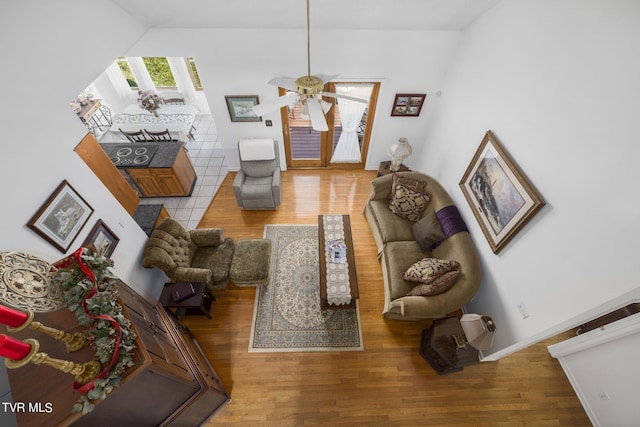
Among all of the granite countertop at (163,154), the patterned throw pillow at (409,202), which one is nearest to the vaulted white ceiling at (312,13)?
the granite countertop at (163,154)

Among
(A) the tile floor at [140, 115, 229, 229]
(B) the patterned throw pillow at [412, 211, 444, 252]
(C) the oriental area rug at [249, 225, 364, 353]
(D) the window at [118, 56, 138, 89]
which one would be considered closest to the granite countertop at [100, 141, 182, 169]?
(A) the tile floor at [140, 115, 229, 229]

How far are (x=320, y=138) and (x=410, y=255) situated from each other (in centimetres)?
337

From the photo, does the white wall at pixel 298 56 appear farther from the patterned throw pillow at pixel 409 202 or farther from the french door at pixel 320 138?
the patterned throw pillow at pixel 409 202

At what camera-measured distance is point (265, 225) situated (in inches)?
199

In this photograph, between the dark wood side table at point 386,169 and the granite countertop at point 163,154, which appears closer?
the granite countertop at point 163,154

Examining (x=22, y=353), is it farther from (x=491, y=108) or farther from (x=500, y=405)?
(x=491, y=108)

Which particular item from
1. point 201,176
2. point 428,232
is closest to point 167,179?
point 201,176

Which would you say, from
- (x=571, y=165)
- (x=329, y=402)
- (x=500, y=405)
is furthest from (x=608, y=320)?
(x=329, y=402)

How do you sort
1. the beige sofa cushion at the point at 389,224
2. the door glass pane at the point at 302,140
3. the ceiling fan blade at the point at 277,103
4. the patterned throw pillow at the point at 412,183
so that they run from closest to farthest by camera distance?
the ceiling fan blade at the point at 277,103, the beige sofa cushion at the point at 389,224, the patterned throw pillow at the point at 412,183, the door glass pane at the point at 302,140

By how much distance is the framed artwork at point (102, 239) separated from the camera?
271 cm

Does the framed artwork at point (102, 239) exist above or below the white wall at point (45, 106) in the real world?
below

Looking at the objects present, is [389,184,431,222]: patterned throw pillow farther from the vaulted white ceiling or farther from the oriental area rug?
the vaulted white ceiling

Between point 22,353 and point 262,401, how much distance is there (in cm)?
272

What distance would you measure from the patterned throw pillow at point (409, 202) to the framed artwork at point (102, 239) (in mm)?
3918
